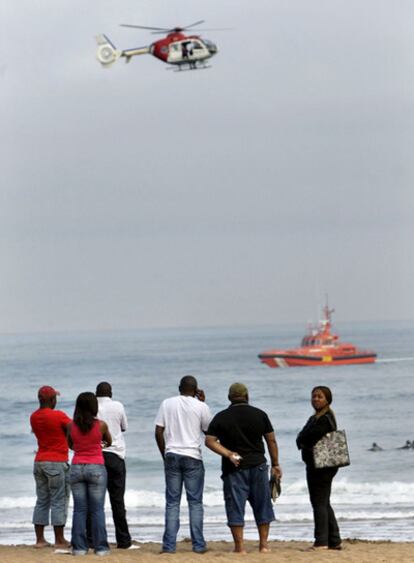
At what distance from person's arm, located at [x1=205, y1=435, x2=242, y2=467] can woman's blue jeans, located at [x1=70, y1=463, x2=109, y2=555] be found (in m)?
0.88

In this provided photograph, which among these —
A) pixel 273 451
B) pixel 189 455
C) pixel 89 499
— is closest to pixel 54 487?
pixel 89 499

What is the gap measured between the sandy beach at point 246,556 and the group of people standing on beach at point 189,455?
0.16 m

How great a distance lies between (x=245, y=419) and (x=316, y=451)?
637mm

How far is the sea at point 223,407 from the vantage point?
697 inches

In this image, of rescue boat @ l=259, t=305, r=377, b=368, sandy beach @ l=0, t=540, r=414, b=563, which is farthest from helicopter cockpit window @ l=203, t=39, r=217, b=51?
rescue boat @ l=259, t=305, r=377, b=368

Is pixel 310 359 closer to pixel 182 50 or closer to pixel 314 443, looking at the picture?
pixel 182 50

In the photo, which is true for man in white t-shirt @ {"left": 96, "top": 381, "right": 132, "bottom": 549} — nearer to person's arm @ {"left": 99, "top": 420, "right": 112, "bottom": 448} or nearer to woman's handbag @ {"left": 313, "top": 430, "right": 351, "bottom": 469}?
person's arm @ {"left": 99, "top": 420, "right": 112, "bottom": 448}

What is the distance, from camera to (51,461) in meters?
11.0

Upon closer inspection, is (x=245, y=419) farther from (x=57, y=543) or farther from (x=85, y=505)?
(x=57, y=543)

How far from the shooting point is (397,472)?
103 feet

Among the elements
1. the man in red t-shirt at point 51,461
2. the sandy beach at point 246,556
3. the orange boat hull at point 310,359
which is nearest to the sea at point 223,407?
the orange boat hull at point 310,359

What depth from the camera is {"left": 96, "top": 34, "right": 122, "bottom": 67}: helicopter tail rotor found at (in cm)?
4141

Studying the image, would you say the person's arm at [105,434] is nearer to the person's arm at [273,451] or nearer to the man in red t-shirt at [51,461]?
the man in red t-shirt at [51,461]

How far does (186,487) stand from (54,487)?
52.2 inches
